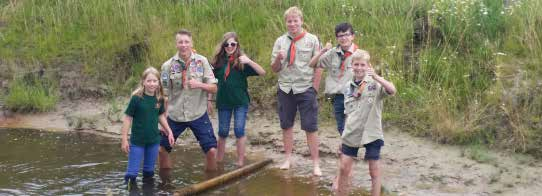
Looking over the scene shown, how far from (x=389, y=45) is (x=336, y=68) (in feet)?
9.97

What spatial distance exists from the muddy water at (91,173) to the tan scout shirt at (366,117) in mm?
950

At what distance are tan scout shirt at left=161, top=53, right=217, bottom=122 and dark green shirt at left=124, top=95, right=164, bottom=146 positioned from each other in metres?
0.56

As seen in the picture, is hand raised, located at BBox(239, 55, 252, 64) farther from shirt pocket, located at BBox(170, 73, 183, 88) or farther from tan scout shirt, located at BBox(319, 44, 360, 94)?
tan scout shirt, located at BBox(319, 44, 360, 94)

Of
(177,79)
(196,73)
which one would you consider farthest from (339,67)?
(177,79)

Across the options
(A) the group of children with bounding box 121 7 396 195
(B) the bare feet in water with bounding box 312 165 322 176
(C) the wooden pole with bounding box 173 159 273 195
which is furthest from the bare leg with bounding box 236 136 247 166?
(B) the bare feet in water with bounding box 312 165 322 176

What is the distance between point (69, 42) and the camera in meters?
12.3

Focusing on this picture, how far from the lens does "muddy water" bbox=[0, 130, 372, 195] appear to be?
714 centimetres

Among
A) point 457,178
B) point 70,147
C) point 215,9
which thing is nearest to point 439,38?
point 457,178

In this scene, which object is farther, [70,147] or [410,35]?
[410,35]

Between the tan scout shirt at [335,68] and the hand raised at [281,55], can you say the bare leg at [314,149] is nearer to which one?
the tan scout shirt at [335,68]

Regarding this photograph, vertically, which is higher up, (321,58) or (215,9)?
(215,9)

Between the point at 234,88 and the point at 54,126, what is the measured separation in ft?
13.5

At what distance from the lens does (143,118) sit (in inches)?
272

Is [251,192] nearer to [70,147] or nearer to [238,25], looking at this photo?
[70,147]
